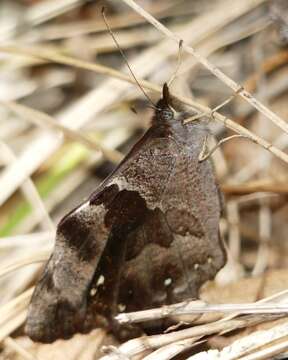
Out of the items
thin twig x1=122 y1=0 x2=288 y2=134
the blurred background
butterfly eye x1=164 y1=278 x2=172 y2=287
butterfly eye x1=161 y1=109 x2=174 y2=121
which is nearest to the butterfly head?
butterfly eye x1=161 y1=109 x2=174 y2=121

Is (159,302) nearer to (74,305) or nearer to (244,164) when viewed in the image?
(74,305)

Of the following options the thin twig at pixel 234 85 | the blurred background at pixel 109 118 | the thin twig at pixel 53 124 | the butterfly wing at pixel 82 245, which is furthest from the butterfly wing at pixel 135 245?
the thin twig at pixel 53 124

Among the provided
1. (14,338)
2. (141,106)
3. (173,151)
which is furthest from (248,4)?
(14,338)

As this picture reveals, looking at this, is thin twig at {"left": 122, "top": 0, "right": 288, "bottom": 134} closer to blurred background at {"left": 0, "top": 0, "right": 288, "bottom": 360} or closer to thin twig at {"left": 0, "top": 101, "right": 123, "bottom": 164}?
blurred background at {"left": 0, "top": 0, "right": 288, "bottom": 360}

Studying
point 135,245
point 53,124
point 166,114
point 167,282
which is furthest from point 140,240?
point 53,124

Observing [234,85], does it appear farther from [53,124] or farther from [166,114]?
[53,124]

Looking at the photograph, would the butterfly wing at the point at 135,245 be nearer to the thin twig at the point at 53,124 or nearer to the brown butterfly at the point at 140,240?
the brown butterfly at the point at 140,240

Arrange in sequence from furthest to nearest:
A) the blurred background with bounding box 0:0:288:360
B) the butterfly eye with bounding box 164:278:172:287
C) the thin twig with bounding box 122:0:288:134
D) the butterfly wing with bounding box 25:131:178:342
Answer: the blurred background with bounding box 0:0:288:360 < the butterfly eye with bounding box 164:278:172:287 < the butterfly wing with bounding box 25:131:178:342 < the thin twig with bounding box 122:0:288:134
